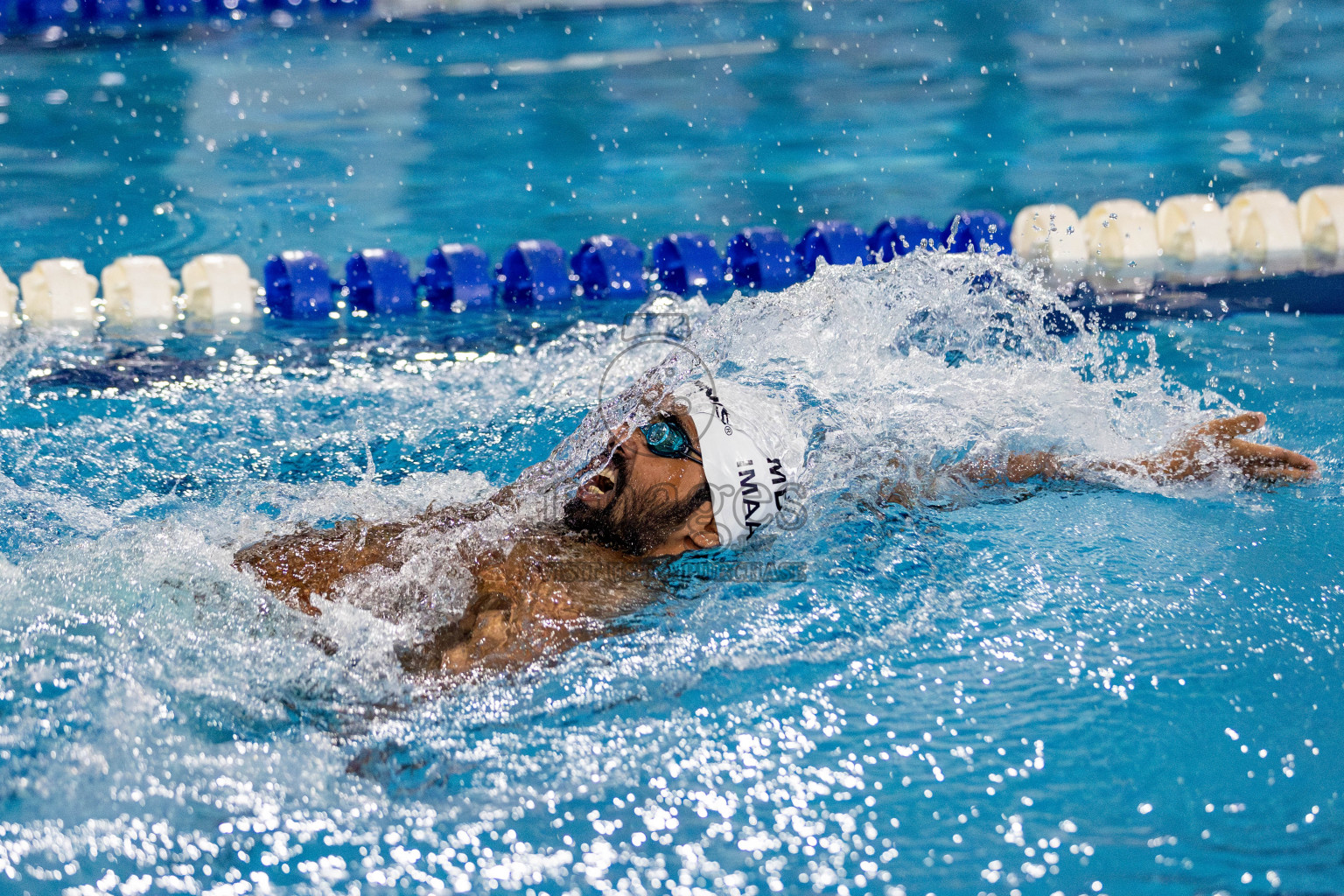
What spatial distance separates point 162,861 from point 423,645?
519 millimetres

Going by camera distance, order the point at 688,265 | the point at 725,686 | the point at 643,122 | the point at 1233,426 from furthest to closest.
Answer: the point at 643,122 → the point at 688,265 → the point at 1233,426 → the point at 725,686

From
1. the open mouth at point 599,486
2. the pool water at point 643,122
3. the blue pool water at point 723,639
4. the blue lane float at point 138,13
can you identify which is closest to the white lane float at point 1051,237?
the pool water at point 643,122

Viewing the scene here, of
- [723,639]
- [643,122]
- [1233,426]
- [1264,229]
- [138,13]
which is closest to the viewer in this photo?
[723,639]

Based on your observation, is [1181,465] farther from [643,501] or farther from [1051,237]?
[1051,237]

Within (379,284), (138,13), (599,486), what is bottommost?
(599,486)

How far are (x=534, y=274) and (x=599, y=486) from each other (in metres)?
2.89

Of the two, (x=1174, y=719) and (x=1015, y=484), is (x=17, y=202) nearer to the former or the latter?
(x=1015, y=484)

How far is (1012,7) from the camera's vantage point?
7.64m

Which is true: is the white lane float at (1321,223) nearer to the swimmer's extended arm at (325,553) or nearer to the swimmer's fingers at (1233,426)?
the swimmer's fingers at (1233,426)

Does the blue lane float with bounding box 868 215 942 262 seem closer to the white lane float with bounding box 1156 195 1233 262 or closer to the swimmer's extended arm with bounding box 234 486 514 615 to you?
the white lane float with bounding box 1156 195 1233 262

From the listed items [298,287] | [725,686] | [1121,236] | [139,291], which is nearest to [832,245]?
[1121,236]

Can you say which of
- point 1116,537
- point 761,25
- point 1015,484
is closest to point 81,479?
point 1015,484

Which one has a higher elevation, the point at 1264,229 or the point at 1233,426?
the point at 1264,229

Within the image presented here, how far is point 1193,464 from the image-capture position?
2514 millimetres
